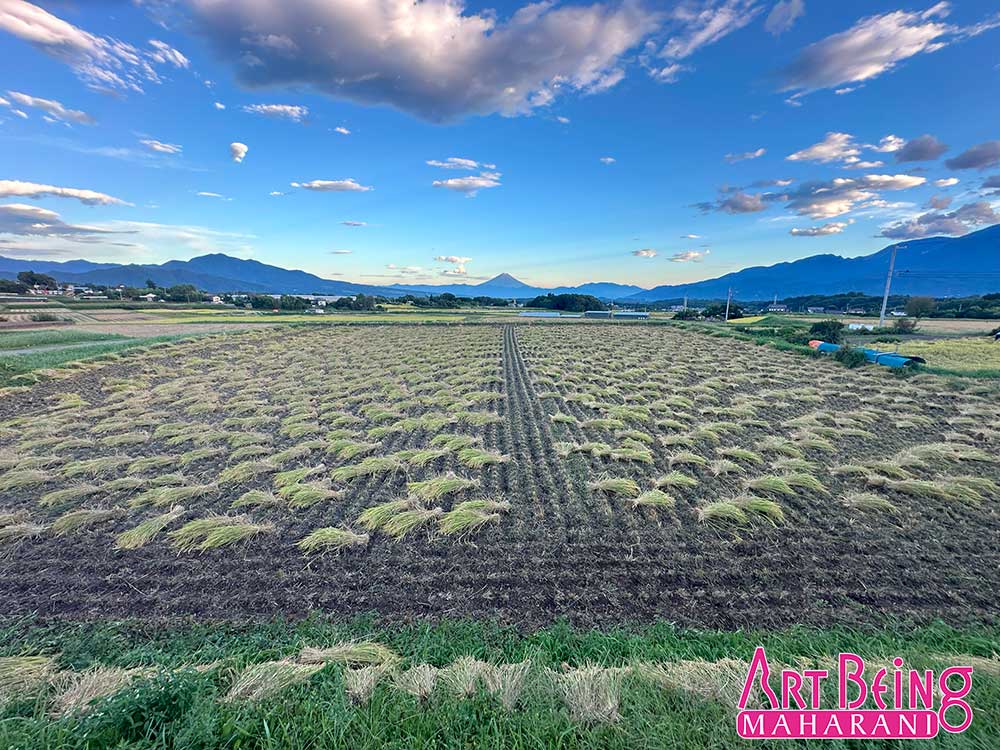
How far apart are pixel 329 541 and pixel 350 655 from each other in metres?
1.88

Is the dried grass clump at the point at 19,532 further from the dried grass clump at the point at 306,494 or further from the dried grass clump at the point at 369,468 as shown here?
the dried grass clump at the point at 369,468

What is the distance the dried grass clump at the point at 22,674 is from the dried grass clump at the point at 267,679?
1.25 m

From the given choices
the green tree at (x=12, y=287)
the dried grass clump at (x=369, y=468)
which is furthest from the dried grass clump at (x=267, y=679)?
the green tree at (x=12, y=287)

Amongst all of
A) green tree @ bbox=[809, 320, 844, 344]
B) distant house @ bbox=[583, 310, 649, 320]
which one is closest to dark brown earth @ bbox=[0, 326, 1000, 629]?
green tree @ bbox=[809, 320, 844, 344]

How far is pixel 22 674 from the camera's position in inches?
101

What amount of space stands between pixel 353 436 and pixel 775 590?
744cm

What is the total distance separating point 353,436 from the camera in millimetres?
8242

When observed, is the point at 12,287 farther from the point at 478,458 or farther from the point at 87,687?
the point at 87,687

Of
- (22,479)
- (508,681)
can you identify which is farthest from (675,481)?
(22,479)

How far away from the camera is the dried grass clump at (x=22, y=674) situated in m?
2.38

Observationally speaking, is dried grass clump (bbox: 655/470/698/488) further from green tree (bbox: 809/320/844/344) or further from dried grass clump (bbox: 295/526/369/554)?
green tree (bbox: 809/320/844/344)

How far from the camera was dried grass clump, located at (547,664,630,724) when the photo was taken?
2213 mm

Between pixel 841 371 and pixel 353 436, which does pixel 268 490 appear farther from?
pixel 841 371

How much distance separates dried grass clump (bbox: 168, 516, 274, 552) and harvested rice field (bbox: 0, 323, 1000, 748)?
3 centimetres
